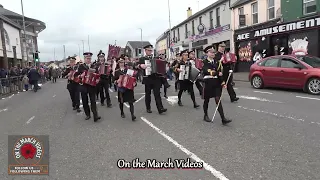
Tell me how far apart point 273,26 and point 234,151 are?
18731 mm

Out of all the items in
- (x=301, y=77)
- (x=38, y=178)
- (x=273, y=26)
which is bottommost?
(x=38, y=178)

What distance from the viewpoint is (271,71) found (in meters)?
12.4

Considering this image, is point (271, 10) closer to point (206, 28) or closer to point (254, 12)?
point (254, 12)

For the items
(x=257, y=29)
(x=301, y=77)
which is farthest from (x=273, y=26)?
(x=301, y=77)

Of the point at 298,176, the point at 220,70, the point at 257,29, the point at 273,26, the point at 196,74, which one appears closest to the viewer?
the point at 298,176

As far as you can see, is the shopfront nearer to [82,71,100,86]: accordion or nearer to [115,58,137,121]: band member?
[115,58,137,121]: band member

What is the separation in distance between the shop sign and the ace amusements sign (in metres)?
17.8

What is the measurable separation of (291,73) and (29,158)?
10425 millimetres

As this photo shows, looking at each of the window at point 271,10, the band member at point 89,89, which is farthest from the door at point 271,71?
the window at point 271,10

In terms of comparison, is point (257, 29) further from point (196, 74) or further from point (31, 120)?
point (31, 120)

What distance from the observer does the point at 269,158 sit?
4.38 meters

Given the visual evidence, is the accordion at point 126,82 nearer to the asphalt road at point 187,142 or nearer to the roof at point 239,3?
the asphalt road at point 187,142

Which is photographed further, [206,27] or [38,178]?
[206,27]

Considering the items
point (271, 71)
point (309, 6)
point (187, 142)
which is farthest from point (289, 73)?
point (309, 6)
